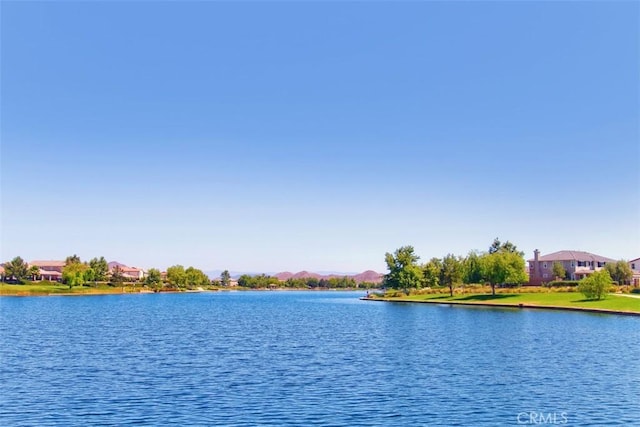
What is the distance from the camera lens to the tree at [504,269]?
360 feet

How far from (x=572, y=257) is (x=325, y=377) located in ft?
475

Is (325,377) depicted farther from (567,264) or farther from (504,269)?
(567,264)

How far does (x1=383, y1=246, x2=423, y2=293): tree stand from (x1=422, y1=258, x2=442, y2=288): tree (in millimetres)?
4394

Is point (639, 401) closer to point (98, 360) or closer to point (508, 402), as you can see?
point (508, 402)

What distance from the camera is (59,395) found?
95.5ft

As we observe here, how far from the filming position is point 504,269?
110 metres

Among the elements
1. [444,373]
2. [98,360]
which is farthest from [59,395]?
[444,373]

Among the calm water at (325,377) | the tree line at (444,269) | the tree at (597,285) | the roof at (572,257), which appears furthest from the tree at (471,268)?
the calm water at (325,377)

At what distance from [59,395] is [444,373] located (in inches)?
894

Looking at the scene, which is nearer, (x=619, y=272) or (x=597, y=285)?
(x=597, y=285)

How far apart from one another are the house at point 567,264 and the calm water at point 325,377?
340ft

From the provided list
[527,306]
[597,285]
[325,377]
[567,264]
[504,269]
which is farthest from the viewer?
[567,264]

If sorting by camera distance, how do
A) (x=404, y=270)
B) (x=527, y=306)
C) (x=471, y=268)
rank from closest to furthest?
(x=527, y=306) → (x=471, y=268) → (x=404, y=270)

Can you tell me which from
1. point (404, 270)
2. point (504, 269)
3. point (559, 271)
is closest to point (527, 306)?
point (504, 269)
